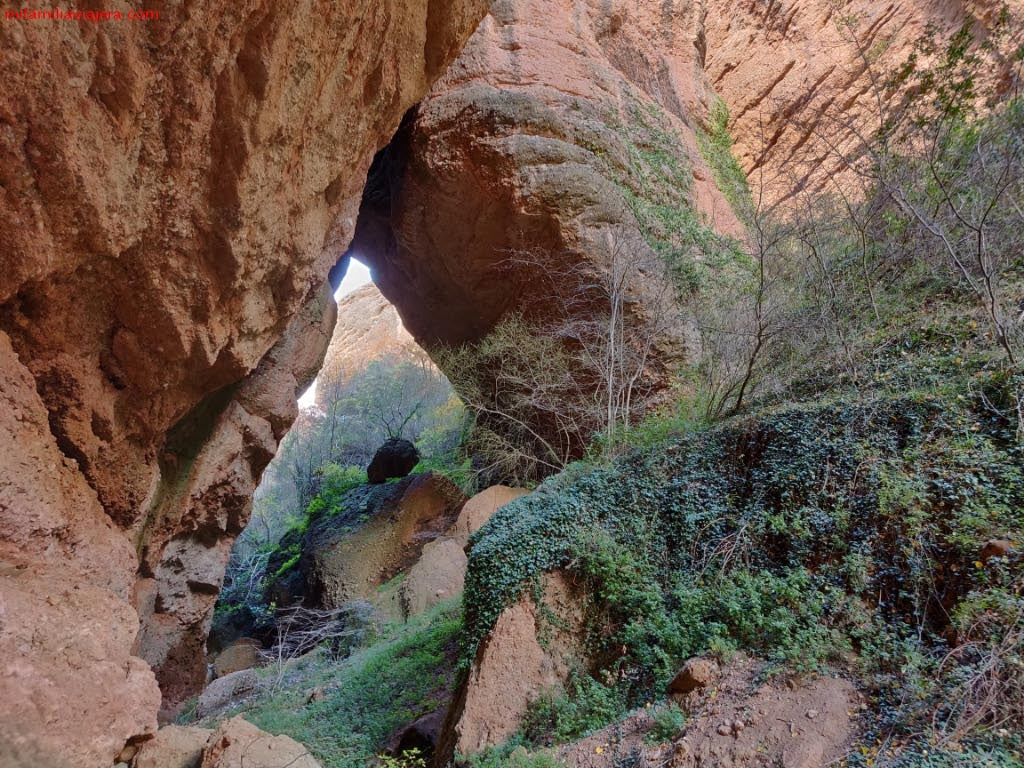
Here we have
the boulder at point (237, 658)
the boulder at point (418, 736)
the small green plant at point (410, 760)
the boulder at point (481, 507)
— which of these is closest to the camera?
the small green plant at point (410, 760)

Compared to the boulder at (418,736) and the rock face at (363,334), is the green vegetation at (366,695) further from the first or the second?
the rock face at (363,334)

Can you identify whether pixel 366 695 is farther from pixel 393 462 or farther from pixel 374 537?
pixel 393 462

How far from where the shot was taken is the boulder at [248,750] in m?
4.06

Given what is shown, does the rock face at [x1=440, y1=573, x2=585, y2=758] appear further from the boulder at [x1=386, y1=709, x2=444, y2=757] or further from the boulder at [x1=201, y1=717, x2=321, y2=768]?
the boulder at [x1=201, y1=717, x2=321, y2=768]

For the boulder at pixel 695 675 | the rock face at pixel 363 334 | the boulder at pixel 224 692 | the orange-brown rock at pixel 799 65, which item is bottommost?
the boulder at pixel 695 675

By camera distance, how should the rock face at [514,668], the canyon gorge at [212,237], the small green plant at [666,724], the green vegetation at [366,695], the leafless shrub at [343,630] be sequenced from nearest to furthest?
the canyon gorge at [212,237]
the small green plant at [666,724]
the rock face at [514,668]
the green vegetation at [366,695]
the leafless shrub at [343,630]

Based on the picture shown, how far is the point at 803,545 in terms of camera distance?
512cm

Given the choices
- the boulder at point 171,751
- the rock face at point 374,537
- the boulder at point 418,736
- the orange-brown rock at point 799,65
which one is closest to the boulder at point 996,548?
the boulder at point 418,736

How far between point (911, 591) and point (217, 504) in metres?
9.84

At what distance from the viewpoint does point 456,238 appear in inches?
470

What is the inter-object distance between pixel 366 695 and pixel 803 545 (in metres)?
6.79

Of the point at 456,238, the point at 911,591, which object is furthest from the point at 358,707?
the point at 456,238

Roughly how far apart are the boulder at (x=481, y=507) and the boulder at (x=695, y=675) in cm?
718

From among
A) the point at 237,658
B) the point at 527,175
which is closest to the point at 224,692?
the point at 237,658
